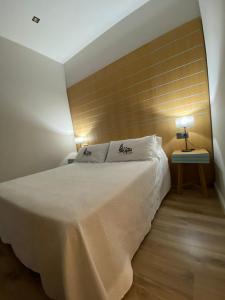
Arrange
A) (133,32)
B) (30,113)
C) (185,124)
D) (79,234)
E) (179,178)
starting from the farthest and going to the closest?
(30,113) → (133,32) → (179,178) → (185,124) → (79,234)

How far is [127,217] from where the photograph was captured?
3.57 feet

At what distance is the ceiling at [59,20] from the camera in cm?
220

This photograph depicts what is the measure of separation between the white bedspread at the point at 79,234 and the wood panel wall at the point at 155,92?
1.48 metres

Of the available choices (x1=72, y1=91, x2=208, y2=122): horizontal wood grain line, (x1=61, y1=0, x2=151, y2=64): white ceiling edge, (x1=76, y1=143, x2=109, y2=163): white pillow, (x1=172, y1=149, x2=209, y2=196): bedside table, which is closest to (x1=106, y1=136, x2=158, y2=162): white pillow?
(x1=76, y1=143, x2=109, y2=163): white pillow

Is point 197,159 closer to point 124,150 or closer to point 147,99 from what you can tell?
point 124,150

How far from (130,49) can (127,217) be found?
8.99ft

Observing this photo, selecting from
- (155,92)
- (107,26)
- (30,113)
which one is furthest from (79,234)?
(107,26)

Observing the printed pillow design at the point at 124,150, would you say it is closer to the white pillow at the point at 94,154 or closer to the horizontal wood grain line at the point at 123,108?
the white pillow at the point at 94,154

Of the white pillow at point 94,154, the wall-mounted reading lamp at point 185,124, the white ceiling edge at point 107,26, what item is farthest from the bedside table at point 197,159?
the white ceiling edge at point 107,26

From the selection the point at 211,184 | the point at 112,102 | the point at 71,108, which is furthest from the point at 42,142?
the point at 211,184

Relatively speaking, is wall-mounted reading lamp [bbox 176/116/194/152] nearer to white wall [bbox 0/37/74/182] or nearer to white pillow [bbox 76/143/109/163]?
white pillow [bbox 76/143/109/163]

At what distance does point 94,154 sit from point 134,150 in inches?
29.3

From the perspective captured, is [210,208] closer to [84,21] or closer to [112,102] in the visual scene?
[112,102]

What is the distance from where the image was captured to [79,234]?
2.34 feet
